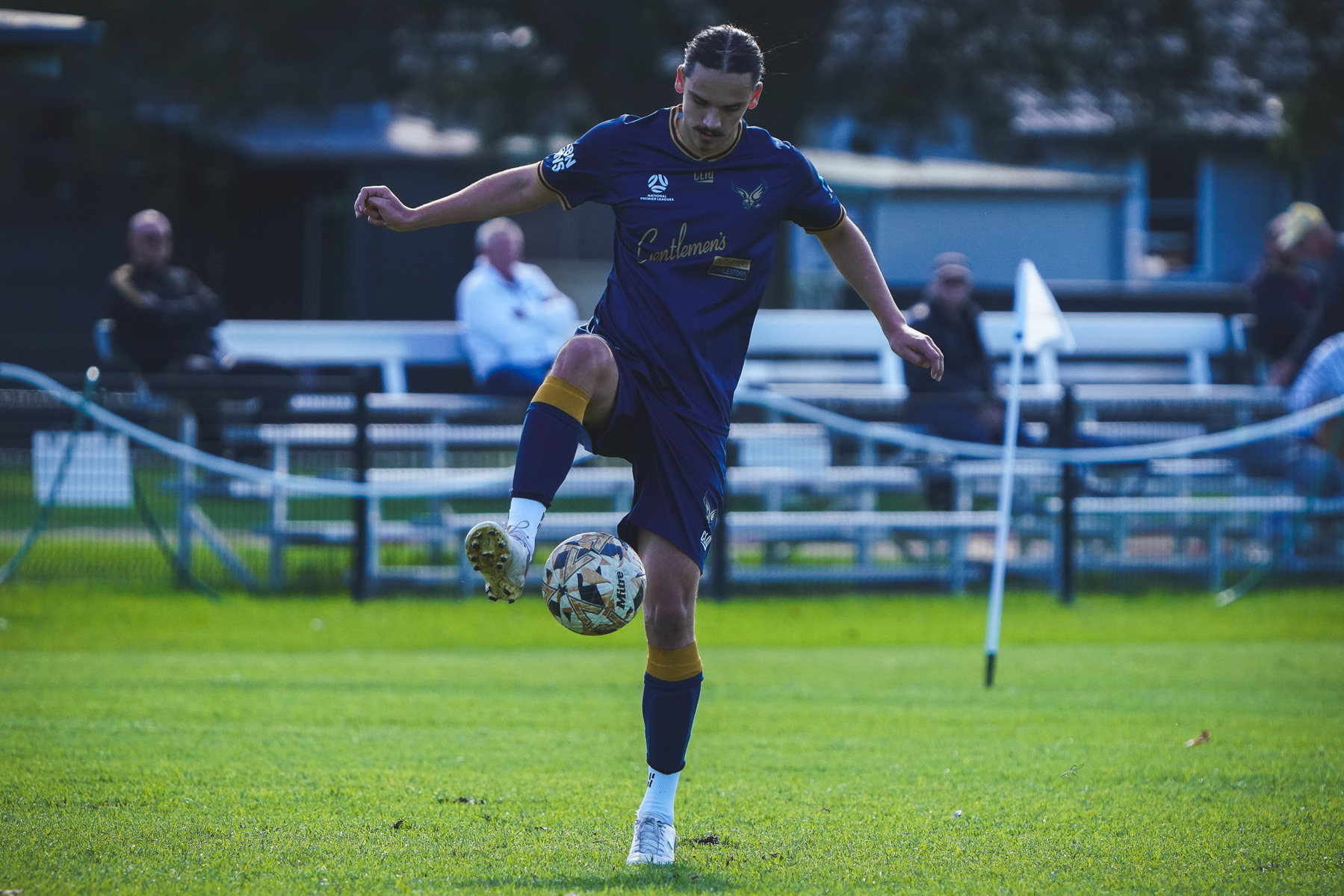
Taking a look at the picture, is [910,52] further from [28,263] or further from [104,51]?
[28,263]

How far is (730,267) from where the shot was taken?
463 cm

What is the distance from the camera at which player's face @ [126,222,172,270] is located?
1216 centimetres

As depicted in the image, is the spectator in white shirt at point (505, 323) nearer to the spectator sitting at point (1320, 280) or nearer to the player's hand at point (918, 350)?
the spectator sitting at point (1320, 280)

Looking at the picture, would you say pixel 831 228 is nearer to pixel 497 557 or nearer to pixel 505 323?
pixel 497 557

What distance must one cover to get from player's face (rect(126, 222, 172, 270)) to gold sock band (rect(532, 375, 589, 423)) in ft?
28.3

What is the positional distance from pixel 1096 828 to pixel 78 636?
6.78m

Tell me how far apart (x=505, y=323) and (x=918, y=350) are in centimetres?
792

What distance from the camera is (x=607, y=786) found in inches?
223

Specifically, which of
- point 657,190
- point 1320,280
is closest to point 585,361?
point 657,190

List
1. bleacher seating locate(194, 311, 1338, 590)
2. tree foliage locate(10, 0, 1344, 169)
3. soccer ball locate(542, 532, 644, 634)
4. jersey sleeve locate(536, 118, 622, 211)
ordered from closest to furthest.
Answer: soccer ball locate(542, 532, 644, 634), jersey sleeve locate(536, 118, 622, 211), bleacher seating locate(194, 311, 1338, 590), tree foliage locate(10, 0, 1344, 169)

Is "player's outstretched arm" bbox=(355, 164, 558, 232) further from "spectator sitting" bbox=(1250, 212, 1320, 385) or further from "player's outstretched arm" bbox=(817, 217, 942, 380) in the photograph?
"spectator sitting" bbox=(1250, 212, 1320, 385)

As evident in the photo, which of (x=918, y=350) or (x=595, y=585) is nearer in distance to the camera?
(x=595, y=585)

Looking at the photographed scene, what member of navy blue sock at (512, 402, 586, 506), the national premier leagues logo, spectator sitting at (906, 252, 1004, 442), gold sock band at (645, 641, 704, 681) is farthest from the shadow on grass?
spectator sitting at (906, 252, 1004, 442)

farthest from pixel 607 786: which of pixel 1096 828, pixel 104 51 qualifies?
pixel 104 51
